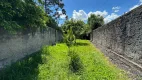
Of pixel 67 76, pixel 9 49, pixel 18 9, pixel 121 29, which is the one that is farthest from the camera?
pixel 121 29

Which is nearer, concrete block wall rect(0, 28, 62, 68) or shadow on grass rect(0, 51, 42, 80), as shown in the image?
shadow on grass rect(0, 51, 42, 80)

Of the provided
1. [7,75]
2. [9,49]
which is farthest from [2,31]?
[7,75]

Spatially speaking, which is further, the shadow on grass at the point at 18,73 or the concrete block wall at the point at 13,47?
the concrete block wall at the point at 13,47

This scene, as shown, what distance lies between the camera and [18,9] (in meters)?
3.96

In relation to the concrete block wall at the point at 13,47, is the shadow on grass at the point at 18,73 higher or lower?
lower

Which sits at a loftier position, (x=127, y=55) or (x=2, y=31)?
(x=2, y=31)

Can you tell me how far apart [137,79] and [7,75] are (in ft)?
11.6

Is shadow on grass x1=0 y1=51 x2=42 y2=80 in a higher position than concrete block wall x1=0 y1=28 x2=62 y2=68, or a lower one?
lower

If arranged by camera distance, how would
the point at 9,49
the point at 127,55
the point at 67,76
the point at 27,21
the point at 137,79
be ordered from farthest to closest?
1. the point at 127,55
2. the point at 27,21
3. the point at 9,49
4. the point at 67,76
5. the point at 137,79

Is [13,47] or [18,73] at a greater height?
[13,47]

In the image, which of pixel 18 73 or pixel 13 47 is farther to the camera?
pixel 13 47

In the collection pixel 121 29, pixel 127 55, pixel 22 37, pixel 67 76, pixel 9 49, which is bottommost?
pixel 67 76

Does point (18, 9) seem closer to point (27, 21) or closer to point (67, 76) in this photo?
point (27, 21)

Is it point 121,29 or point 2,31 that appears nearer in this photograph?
point 2,31
